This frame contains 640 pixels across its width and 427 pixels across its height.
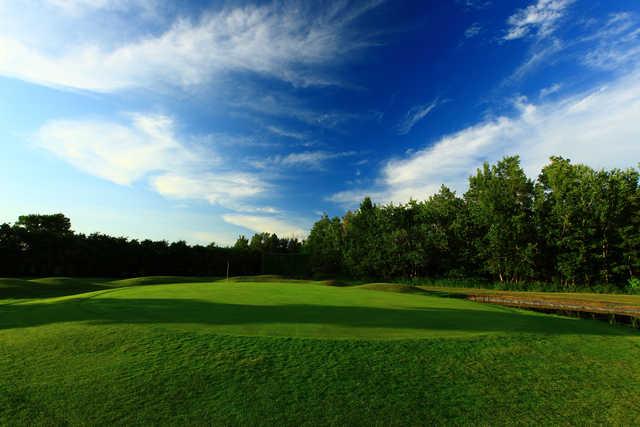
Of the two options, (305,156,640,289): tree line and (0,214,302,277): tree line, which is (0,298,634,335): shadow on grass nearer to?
(305,156,640,289): tree line

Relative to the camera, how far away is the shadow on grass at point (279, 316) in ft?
25.1

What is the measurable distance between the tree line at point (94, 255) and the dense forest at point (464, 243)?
0.11 meters

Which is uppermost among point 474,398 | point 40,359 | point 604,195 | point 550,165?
point 550,165

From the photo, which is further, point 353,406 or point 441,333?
point 441,333

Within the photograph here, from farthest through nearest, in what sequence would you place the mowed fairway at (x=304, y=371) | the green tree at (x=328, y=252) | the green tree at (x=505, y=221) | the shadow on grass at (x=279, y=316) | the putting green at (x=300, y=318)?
1. the green tree at (x=328, y=252)
2. the green tree at (x=505, y=221)
3. the shadow on grass at (x=279, y=316)
4. the putting green at (x=300, y=318)
5. the mowed fairway at (x=304, y=371)

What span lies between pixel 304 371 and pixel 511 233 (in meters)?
33.9

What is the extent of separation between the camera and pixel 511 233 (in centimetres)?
3278

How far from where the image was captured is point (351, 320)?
26.5 feet

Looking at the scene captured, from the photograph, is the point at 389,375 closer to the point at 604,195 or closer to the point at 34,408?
the point at 34,408

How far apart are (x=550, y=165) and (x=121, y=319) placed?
138 feet

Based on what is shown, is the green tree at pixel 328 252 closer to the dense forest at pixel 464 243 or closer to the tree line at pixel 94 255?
the dense forest at pixel 464 243

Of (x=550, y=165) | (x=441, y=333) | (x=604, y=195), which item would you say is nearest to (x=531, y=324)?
(x=441, y=333)

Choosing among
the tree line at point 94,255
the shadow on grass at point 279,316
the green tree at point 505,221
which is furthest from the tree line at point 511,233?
the shadow on grass at point 279,316

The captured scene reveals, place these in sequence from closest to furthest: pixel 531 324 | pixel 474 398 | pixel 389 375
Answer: pixel 474 398, pixel 389 375, pixel 531 324
